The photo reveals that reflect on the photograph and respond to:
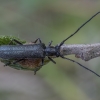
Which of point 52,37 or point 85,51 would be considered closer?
point 85,51

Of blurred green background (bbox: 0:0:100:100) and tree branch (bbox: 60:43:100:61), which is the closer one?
tree branch (bbox: 60:43:100:61)

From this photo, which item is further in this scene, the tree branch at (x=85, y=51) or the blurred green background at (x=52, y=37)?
the blurred green background at (x=52, y=37)

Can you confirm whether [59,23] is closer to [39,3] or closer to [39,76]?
[39,3]

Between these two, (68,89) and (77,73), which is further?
(77,73)

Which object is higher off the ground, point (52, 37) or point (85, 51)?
point (52, 37)

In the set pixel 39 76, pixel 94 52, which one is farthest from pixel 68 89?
pixel 94 52

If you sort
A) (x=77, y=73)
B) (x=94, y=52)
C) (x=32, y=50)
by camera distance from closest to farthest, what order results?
(x=94, y=52) → (x=32, y=50) → (x=77, y=73)

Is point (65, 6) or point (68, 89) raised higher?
point (65, 6)

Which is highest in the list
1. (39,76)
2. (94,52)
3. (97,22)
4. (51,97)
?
(97,22)
